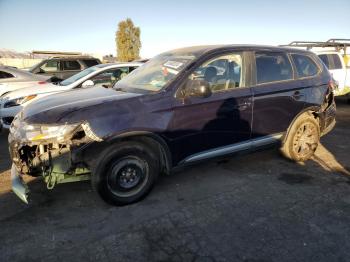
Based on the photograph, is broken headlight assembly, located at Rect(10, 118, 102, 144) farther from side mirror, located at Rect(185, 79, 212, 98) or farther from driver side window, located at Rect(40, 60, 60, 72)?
driver side window, located at Rect(40, 60, 60, 72)

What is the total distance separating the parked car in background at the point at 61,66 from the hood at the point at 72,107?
8.42 m

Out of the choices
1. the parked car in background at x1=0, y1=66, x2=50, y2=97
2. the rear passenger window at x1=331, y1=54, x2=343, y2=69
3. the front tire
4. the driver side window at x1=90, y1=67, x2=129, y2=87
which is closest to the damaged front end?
the front tire

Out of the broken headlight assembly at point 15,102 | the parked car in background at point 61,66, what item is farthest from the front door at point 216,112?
the parked car in background at point 61,66

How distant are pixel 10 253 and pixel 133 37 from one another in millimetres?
43321

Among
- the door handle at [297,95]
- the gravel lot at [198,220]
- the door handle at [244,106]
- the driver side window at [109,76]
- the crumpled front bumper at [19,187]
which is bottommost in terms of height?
the gravel lot at [198,220]

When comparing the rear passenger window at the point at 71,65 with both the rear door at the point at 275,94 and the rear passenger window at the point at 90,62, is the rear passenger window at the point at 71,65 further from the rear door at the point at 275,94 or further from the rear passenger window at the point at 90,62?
the rear door at the point at 275,94

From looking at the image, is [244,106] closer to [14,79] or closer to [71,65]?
[14,79]

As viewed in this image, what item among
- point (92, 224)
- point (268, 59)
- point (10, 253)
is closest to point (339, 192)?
point (268, 59)

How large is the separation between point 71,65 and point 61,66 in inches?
14.7

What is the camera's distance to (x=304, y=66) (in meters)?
5.10

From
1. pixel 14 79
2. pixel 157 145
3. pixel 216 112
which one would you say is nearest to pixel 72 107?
pixel 157 145

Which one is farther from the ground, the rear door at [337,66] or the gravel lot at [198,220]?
the rear door at [337,66]

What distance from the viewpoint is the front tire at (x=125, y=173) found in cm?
353

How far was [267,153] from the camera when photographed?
5672mm
